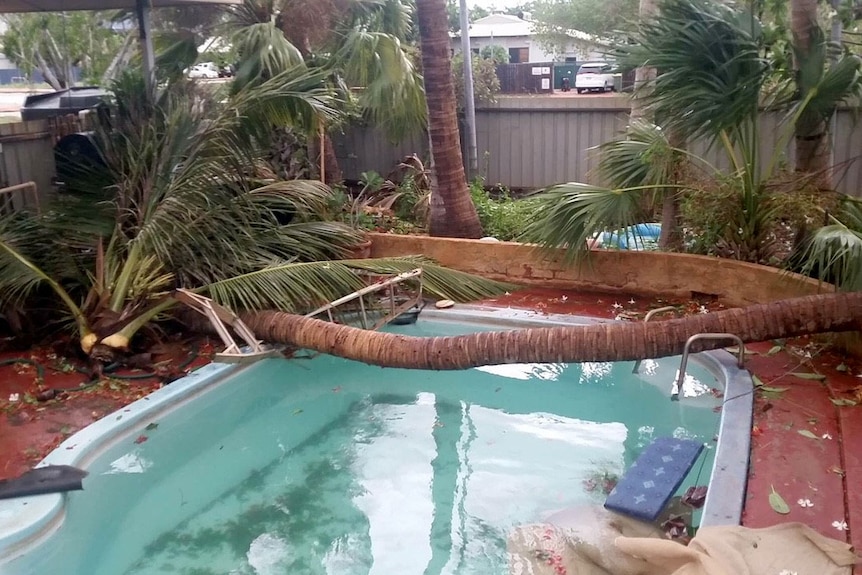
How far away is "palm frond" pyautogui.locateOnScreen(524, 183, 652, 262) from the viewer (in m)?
6.17

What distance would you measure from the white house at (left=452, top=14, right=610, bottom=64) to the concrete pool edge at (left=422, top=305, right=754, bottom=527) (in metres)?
20.8

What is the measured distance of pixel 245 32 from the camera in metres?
8.16

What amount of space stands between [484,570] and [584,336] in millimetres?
1722

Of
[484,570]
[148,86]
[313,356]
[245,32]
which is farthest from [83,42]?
[484,570]

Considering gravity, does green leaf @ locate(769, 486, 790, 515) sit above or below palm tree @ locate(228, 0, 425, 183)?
below

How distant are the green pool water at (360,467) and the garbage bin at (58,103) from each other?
155 inches

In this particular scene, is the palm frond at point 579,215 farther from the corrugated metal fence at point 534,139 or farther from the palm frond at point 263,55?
the corrugated metal fence at point 534,139

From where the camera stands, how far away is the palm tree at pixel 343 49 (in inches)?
314

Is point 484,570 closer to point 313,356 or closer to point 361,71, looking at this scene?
point 313,356

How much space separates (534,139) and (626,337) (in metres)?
5.89

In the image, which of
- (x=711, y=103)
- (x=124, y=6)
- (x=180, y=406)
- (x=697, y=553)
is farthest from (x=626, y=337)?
(x=124, y=6)

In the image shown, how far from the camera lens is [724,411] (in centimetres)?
445

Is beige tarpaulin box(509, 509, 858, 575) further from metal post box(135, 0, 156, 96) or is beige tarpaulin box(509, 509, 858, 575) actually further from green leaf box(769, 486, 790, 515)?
metal post box(135, 0, 156, 96)

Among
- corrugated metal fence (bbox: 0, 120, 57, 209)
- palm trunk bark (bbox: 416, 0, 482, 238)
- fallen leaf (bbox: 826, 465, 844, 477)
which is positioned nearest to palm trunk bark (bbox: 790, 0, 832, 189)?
fallen leaf (bbox: 826, 465, 844, 477)
